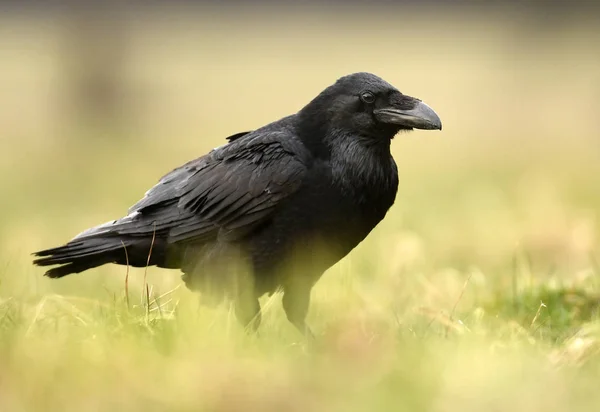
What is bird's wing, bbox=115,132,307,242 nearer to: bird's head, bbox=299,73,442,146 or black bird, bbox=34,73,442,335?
black bird, bbox=34,73,442,335

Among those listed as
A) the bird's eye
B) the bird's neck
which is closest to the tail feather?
the bird's neck

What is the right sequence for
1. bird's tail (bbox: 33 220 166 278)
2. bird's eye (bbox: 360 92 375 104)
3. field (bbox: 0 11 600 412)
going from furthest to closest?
bird's tail (bbox: 33 220 166 278)
bird's eye (bbox: 360 92 375 104)
field (bbox: 0 11 600 412)

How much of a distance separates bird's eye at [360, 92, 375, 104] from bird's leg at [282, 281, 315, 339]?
916mm

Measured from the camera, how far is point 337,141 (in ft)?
16.3

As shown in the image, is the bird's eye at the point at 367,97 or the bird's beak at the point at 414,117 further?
the bird's eye at the point at 367,97

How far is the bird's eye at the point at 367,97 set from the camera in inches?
195

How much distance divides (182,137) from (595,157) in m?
7.57

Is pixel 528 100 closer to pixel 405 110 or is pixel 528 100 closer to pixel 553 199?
pixel 553 199

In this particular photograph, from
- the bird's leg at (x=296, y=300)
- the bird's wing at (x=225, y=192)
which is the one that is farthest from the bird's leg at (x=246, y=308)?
the bird's wing at (x=225, y=192)

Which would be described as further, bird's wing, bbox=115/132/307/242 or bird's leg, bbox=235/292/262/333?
bird's wing, bbox=115/132/307/242

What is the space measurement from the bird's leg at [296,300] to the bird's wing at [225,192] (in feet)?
1.17

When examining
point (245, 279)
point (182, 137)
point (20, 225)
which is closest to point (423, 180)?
point (20, 225)

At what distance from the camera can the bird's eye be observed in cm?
495

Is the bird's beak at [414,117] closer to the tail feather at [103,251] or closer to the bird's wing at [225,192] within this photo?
the bird's wing at [225,192]
